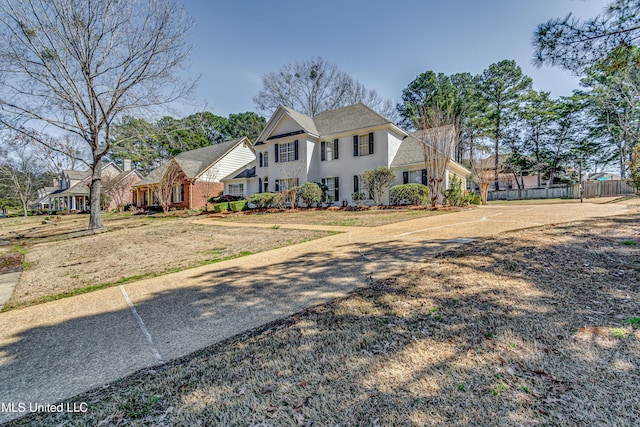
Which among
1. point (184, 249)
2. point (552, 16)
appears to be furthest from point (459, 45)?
point (184, 249)

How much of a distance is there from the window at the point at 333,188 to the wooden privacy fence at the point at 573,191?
23.3 metres

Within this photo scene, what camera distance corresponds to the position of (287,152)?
20609 millimetres

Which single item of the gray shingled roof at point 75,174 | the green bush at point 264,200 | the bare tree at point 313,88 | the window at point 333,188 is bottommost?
the green bush at point 264,200

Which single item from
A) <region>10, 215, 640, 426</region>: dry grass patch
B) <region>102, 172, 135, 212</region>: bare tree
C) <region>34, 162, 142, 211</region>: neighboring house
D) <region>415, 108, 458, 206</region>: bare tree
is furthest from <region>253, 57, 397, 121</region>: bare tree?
<region>10, 215, 640, 426</region>: dry grass patch

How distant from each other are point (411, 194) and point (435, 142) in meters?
3.02

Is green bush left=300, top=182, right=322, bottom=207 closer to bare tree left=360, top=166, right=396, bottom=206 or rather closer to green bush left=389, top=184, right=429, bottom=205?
bare tree left=360, top=166, right=396, bottom=206

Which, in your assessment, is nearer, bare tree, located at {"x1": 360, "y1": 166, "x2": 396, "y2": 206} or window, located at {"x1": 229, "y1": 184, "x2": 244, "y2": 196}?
bare tree, located at {"x1": 360, "y1": 166, "x2": 396, "y2": 206}

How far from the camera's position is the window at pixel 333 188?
63.4 feet

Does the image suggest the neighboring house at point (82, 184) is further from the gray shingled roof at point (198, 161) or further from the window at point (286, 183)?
the window at point (286, 183)

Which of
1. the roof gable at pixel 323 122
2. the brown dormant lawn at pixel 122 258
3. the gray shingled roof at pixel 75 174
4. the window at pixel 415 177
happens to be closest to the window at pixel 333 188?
the roof gable at pixel 323 122

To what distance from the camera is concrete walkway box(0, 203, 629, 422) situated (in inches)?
101

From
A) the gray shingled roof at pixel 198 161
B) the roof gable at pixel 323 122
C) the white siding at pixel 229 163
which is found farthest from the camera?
the white siding at pixel 229 163

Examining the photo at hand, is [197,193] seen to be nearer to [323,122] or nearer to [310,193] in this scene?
[310,193]

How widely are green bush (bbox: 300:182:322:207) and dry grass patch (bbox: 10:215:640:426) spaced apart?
48.9 feet
